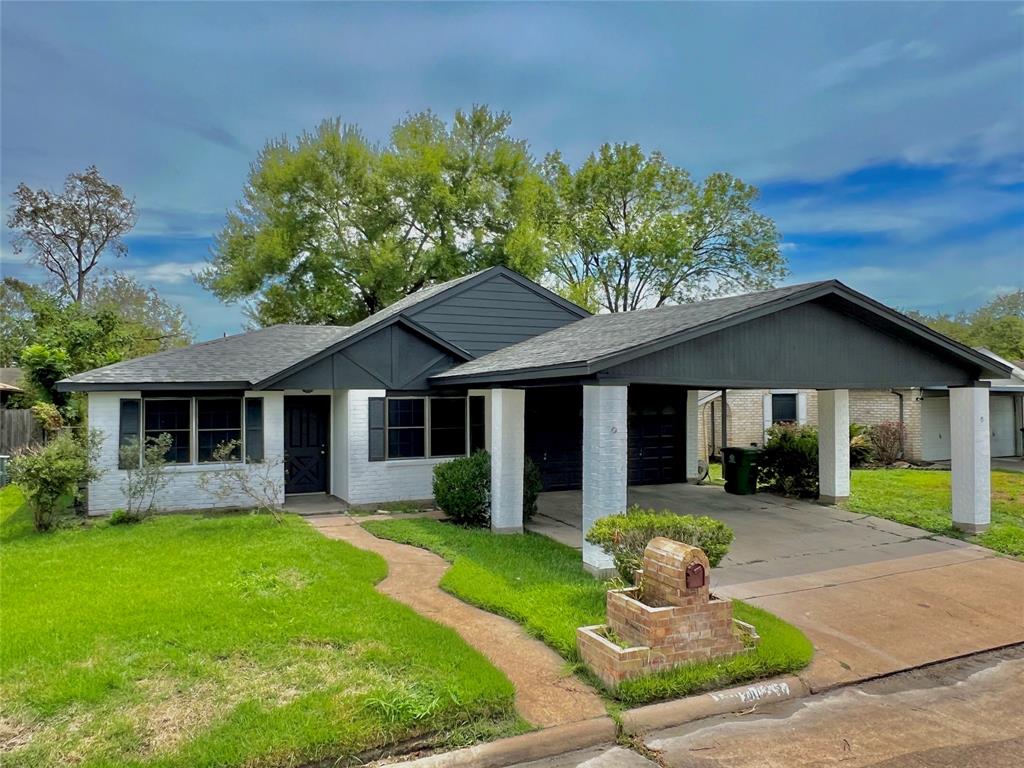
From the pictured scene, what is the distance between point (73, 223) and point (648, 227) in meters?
28.4

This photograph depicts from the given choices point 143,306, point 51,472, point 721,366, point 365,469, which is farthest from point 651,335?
point 143,306

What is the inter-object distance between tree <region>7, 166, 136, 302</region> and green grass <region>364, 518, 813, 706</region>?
3045 centimetres

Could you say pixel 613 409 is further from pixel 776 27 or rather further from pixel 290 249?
pixel 290 249

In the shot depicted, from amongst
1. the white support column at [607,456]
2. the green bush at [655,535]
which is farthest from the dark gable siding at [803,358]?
the green bush at [655,535]

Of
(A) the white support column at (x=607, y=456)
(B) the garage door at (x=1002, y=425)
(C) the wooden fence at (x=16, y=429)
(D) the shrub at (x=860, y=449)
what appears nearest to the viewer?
(A) the white support column at (x=607, y=456)

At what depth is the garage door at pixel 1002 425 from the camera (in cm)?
2162

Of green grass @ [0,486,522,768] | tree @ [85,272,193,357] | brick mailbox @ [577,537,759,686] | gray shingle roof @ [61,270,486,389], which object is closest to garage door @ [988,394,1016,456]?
gray shingle roof @ [61,270,486,389]

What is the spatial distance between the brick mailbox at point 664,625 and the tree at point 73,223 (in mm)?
35186

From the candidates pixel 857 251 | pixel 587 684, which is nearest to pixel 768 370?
pixel 587 684

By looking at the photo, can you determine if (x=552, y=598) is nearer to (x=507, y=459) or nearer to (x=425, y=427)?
(x=507, y=459)

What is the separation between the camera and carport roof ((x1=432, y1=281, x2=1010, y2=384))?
775 cm

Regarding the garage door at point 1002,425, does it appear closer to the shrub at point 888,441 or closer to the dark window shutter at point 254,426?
the shrub at point 888,441

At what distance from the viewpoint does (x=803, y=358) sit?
8961 millimetres

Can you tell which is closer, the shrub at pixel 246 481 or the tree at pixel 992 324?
the shrub at pixel 246 481
